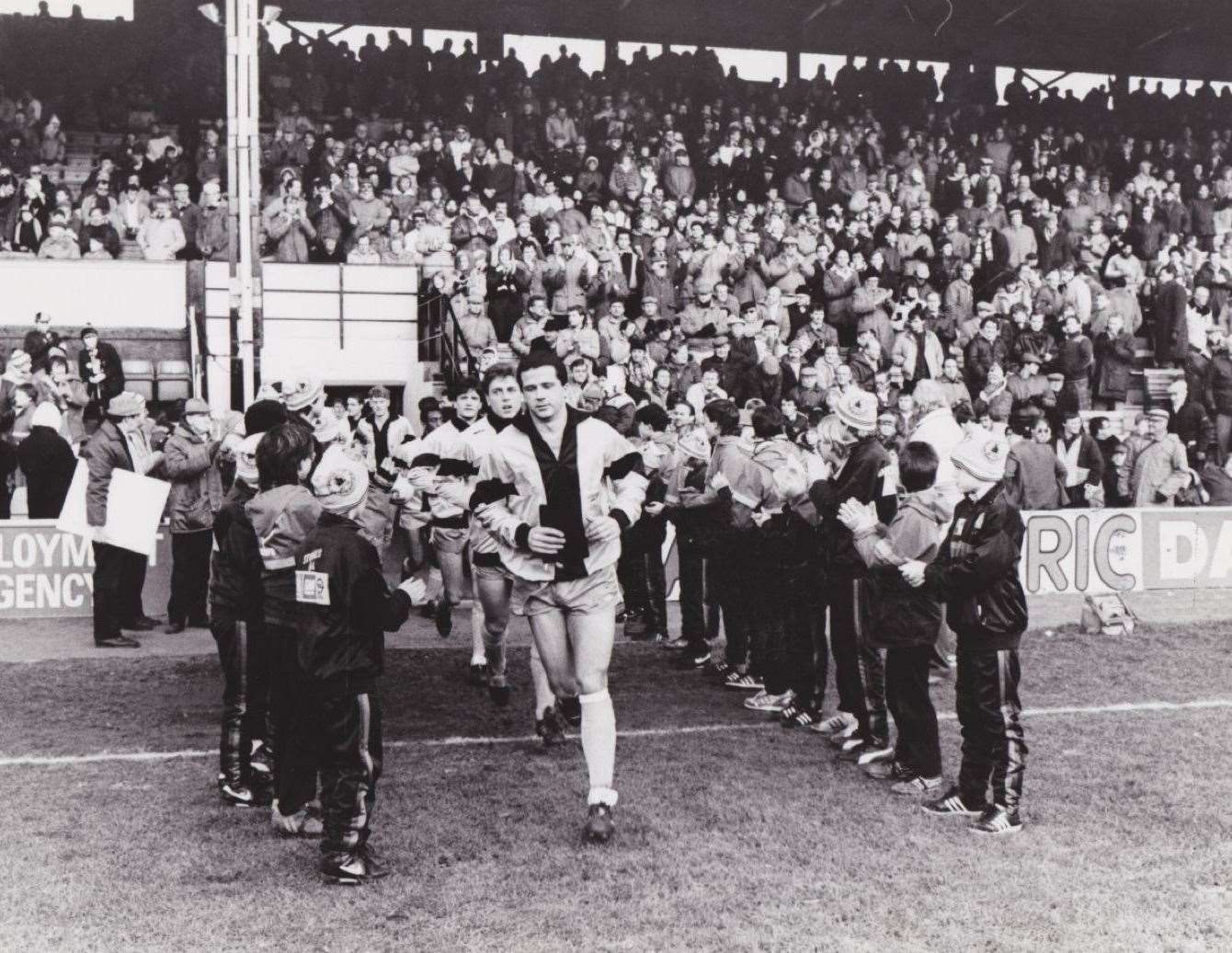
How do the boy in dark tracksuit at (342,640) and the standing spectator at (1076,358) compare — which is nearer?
the boy in dark tracksuit at (342,640)

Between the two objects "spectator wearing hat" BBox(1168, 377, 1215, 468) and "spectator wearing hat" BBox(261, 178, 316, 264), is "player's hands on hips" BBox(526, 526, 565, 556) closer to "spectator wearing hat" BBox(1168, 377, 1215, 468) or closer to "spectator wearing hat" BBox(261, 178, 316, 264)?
"spectator wearing hat" BBox(1168, 377, 1215, 468)

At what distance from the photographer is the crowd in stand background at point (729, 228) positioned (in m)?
16.3

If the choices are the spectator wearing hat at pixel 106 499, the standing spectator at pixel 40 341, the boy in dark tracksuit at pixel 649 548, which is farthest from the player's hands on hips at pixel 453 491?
the standing spectator at pixel 40 341

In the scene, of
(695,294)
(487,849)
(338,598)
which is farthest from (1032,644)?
(695,294)

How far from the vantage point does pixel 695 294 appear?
18.2m

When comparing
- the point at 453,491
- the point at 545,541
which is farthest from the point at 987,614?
the point at 453,491

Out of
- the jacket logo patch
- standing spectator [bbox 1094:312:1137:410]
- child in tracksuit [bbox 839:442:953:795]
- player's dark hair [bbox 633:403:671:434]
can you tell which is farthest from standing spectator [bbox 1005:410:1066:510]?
the jacket logo patch

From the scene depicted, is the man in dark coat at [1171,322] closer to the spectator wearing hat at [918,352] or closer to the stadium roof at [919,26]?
the spectator wearing hat at [918,352]

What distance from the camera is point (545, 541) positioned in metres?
6.15

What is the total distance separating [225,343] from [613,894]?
13.9 m

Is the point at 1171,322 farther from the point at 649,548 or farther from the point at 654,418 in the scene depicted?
the point at 649,548

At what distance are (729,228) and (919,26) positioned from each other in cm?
1485

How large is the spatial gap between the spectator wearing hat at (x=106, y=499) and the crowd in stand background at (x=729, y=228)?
2.44 m

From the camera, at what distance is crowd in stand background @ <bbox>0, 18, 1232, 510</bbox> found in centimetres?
1630
